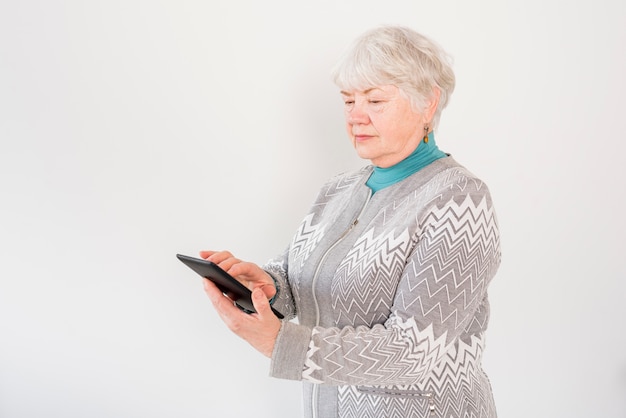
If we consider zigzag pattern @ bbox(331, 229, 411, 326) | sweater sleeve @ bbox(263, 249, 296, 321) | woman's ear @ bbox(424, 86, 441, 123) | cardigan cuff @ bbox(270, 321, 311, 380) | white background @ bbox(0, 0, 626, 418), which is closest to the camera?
cardigan cuff @ bbox(270, 321, 311, 380)

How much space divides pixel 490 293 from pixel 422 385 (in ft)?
3.18

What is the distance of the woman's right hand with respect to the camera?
59.3 inches

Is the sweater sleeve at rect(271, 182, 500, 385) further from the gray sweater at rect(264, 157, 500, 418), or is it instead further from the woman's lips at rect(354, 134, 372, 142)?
the woman's lips at rect(354, 134, 372, 142)

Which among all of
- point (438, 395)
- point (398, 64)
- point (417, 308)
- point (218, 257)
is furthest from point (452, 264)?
point (218, 257)

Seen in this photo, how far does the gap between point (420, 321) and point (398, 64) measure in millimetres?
525

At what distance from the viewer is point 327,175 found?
2137mm

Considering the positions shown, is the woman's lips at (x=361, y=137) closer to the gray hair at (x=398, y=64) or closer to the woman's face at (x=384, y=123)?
the woman's face at (x=384, y=123)

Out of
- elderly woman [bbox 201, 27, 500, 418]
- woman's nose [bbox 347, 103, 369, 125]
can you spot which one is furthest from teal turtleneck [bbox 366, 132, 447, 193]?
woman's nose [bbox 347, 103, 369, 125]

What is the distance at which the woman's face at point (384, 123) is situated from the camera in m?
1.44

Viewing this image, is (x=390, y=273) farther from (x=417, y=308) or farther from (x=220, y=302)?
(x=220, y=302)

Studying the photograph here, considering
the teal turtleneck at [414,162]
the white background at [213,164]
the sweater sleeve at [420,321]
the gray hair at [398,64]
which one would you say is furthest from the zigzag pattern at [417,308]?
the white background at [213,164]

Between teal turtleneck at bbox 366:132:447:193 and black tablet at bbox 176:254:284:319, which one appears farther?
teal turtleneck at bbox 366:132:447:193

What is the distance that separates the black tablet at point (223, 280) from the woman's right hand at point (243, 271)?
0.11 meters

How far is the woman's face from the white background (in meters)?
0.60
